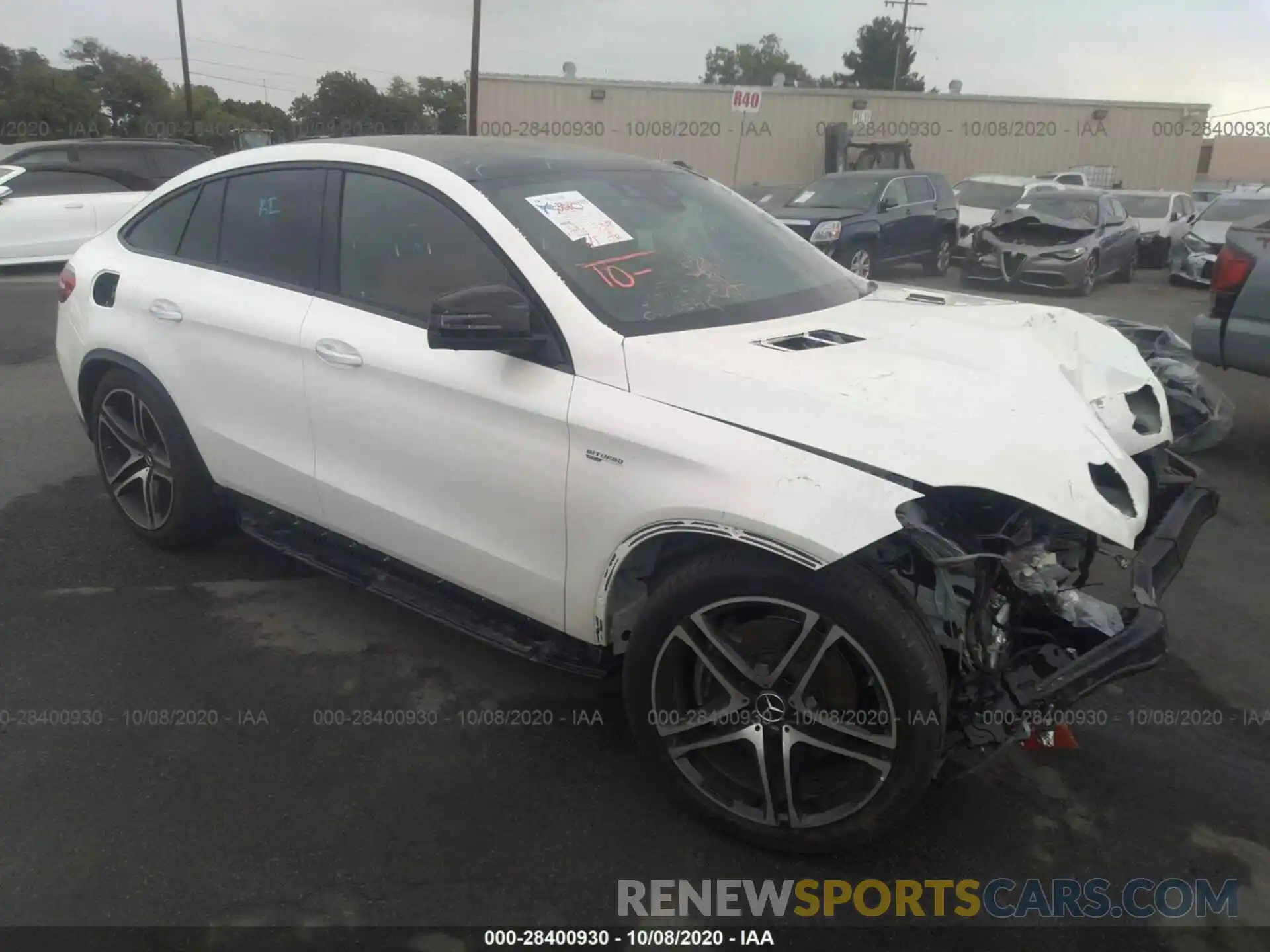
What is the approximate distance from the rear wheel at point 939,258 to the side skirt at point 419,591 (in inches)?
523

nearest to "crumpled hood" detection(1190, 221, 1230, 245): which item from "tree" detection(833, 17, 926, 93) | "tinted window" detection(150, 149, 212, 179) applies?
"tinted window" detection(150, 149, 212, 179)

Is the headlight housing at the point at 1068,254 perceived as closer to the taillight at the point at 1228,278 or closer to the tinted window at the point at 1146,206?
the tinted window at the point at 1146,206

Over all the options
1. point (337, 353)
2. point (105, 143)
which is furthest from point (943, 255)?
point (337, 353)

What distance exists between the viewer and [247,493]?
3883 mm

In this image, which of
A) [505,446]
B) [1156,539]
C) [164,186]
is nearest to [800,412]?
[505,446]

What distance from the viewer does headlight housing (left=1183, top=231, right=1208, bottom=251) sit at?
15.0 meters

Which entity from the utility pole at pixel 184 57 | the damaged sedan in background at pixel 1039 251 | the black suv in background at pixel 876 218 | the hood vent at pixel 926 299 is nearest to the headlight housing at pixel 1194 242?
the damaged sedan in background at pixel 1039 251

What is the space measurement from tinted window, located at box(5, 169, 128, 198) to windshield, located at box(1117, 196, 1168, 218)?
663 inches

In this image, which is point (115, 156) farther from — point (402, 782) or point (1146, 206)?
point (1146, 206)

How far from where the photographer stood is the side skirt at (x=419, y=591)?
118 inches

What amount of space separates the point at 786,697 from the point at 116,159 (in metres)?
13.2

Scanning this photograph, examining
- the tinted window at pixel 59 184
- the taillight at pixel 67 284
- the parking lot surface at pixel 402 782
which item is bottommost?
the parking lot surface at pixel 402 782

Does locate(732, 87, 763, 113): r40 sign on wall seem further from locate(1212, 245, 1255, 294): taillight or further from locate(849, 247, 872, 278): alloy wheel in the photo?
locate(1212, 245, 1255, 294): taillight

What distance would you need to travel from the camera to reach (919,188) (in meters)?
14.8
